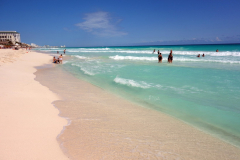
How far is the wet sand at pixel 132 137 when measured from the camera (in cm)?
275

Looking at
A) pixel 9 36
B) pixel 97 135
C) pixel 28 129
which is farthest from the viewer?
pixel 9 36

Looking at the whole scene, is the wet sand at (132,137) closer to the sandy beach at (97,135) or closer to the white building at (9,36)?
the sandy beach at (97,135)

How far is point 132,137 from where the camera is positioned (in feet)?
10.8

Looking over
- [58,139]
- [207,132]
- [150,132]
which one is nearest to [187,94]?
[207,132]

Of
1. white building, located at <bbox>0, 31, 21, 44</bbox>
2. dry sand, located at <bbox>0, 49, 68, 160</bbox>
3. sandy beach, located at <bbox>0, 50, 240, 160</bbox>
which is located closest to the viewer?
dry sand, located at <bbox>0, 49, 68, 160</bbox>

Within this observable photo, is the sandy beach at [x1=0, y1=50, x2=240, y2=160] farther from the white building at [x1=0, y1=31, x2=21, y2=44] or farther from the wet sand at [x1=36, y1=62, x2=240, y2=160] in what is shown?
A: the white building at [x1=0, y1=31, x2=21, y2=44]

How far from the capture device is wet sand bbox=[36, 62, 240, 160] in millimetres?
2754

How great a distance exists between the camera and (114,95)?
651cm

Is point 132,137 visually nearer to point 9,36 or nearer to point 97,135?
point 97,135

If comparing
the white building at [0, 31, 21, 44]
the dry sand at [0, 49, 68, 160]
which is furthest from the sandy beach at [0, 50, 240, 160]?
the white building at [0, 31, 21, 44]

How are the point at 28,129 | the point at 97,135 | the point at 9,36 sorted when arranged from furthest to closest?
the point at 9,36, the point at 97,135, the point at 28,129

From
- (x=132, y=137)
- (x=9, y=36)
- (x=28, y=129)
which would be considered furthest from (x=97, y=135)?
(x=9, y=36)

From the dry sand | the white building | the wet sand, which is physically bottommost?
the wet sand

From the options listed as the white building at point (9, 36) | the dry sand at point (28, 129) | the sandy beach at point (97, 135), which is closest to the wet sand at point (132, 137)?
the sandy beach at point (97, 135)
